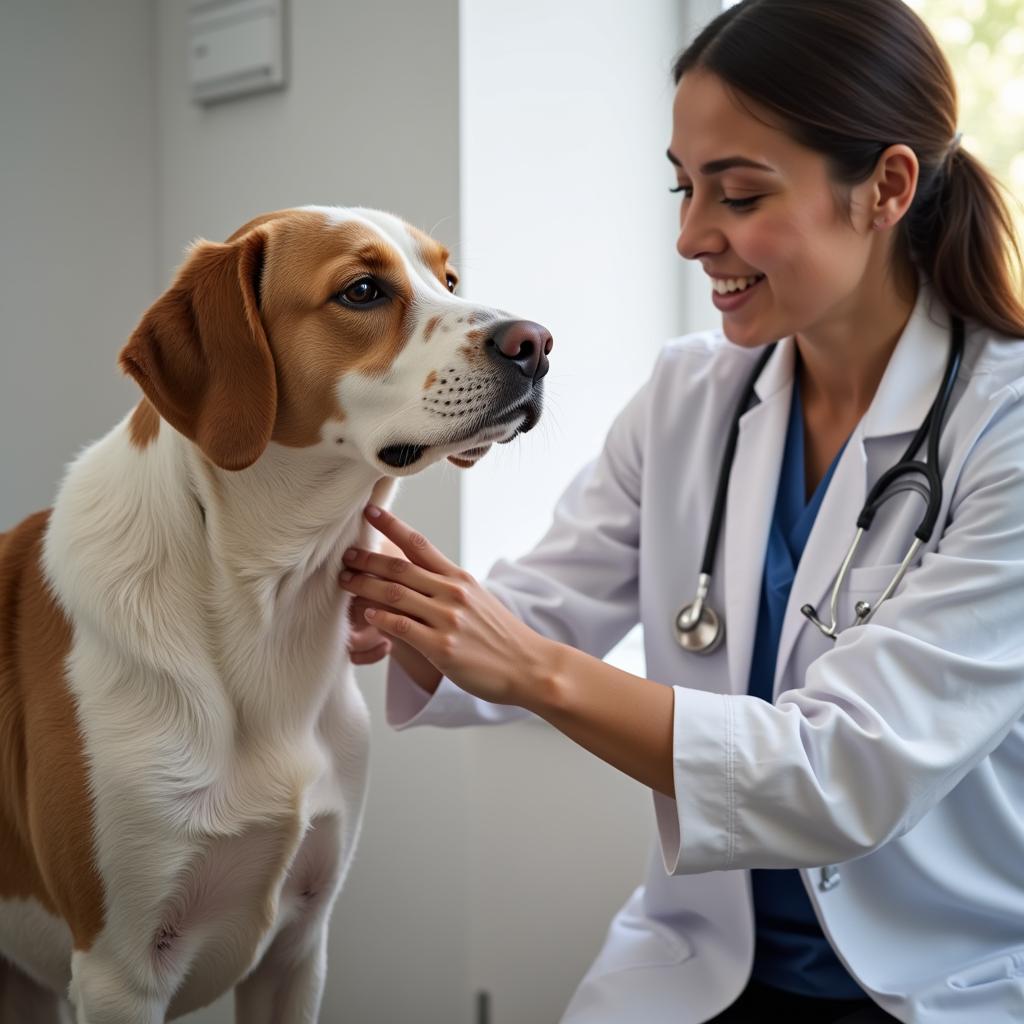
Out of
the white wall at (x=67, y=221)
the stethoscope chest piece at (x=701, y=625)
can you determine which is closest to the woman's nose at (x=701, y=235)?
the stethoscope chest piece at (x=701, y=625)

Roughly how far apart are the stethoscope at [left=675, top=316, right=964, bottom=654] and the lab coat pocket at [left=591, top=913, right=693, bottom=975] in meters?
0.36

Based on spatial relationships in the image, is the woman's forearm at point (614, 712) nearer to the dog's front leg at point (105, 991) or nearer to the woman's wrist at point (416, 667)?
the woman's wrist at point (416, 667)

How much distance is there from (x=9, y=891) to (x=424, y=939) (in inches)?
35.5

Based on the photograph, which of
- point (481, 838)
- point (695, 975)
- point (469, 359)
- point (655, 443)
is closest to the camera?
point (469, 359)

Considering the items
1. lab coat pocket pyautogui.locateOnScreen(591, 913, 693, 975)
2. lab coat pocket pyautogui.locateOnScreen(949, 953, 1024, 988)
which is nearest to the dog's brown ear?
lab coat pocket pyautogui.locateOnScreen(591, 913, 693, 975)

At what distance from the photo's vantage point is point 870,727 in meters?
1.10

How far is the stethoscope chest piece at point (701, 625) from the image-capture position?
4.66 ft

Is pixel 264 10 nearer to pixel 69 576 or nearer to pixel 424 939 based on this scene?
pixel 69 576

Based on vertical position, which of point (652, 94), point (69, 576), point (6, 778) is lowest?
point (6, 778)

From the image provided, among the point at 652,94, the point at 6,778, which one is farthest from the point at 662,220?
the point at 6,778

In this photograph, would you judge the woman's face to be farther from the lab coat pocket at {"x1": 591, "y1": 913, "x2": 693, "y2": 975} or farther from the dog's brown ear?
the lab coat pocket at {"x1": 591, "y1": 913, "x2": 693, "y2": 975}

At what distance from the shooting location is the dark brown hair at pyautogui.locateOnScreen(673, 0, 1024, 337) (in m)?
1.27

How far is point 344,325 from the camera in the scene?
1136mm

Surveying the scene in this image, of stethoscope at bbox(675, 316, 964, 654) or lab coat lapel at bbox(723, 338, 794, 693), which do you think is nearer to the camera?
stethoscope at bbox(675, 316, 964, 654)
